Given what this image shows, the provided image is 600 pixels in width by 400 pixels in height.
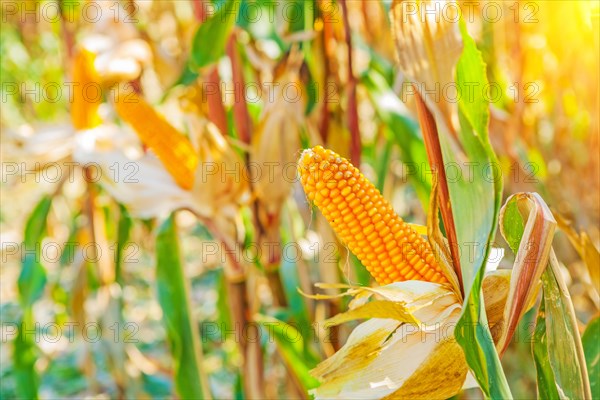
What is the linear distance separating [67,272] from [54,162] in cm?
160

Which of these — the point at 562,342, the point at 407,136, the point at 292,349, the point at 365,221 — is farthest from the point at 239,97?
the point at 562,342

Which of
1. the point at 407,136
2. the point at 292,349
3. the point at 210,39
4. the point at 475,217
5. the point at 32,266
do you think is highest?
the point at 210,39

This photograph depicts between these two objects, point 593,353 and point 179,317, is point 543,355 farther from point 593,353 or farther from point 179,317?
point 179,317

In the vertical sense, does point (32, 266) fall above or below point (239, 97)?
below

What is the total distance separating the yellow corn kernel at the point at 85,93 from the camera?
1.44 m

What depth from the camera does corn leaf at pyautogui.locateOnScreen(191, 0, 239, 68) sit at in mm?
993

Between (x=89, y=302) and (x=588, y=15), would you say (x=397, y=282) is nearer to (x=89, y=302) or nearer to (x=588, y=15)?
(x=588, y=15)

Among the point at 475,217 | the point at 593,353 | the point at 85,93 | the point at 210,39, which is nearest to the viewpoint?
the point at 475,217

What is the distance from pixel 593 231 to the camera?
6.23ft

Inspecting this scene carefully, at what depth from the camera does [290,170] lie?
1172mm

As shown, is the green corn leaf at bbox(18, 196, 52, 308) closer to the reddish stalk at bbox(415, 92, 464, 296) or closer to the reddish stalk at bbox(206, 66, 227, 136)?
the reddish stalk at bbox(206, 66, 227, 136)

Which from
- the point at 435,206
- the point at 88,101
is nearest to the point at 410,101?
the point at 88,101

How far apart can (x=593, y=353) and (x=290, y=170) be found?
565 mm

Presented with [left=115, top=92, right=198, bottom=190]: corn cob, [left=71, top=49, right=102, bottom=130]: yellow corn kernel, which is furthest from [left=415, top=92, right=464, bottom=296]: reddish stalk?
[left=71, top=49, right=102, bottom=130]: yellow corn kernel
